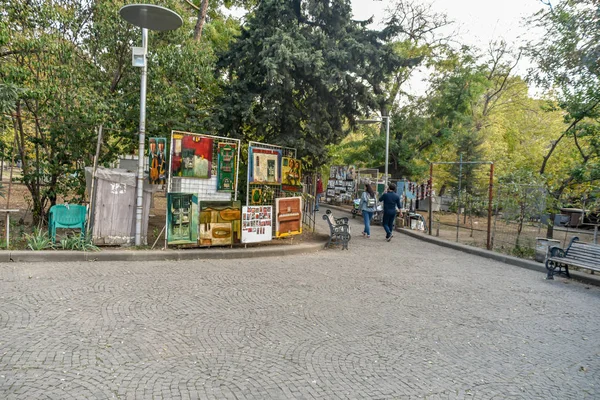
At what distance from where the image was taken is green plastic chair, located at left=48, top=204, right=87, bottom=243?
8227 mm

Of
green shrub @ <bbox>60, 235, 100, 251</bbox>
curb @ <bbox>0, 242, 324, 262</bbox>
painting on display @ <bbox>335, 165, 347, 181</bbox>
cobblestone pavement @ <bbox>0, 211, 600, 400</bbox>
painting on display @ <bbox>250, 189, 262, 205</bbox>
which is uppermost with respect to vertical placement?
painting on display @ <bbox>335, 165, 347, 181</bbox>

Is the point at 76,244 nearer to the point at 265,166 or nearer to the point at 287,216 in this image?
the point at 265,166

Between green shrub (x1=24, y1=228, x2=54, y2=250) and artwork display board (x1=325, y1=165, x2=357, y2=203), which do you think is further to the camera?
artwork display board (x1=325, y1=165, x2=357, y2=203)

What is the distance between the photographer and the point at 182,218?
8812mm

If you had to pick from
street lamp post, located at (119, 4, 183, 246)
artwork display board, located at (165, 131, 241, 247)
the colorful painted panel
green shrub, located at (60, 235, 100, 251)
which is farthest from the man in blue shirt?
green shrub, located at (60, 235, 100, 251)

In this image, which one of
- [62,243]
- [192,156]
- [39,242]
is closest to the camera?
[39,242]

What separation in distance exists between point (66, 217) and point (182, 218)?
2.39 metres

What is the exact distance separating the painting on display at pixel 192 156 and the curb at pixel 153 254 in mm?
1797

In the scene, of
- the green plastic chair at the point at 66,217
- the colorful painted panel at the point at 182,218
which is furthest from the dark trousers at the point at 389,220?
the green plastic chair at the point at 66,217

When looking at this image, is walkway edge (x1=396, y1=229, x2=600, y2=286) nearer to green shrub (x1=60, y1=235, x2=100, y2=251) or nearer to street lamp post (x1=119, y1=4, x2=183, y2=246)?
street lamp post (x1=119, y1=4, x2=183, y2=246)

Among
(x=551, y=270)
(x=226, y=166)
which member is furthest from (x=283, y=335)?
(x=551, y=270)

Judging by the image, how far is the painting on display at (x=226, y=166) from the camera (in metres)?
9.52

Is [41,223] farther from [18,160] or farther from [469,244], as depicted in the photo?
[469,244]

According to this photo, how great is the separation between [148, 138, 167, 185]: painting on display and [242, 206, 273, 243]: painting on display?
2047mm
